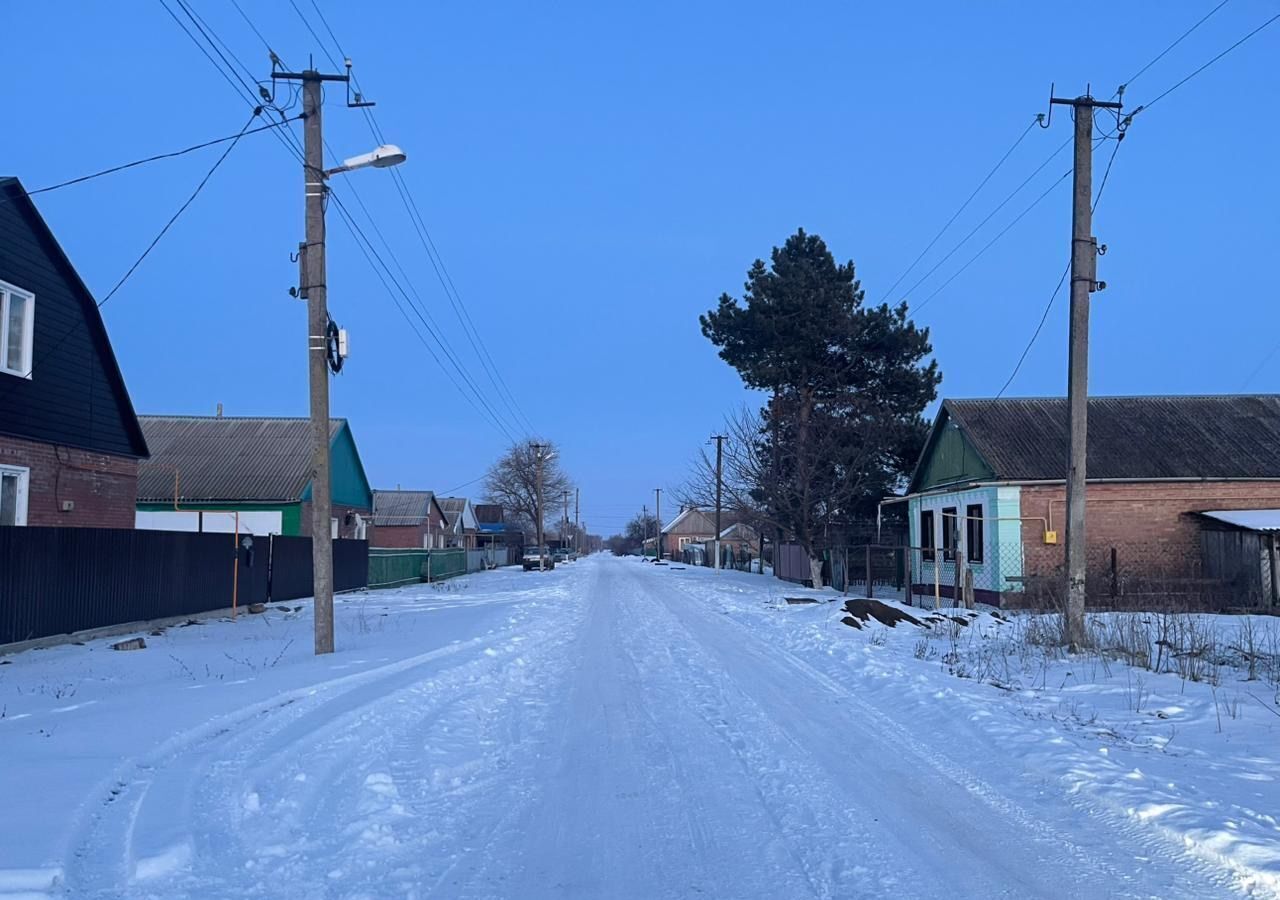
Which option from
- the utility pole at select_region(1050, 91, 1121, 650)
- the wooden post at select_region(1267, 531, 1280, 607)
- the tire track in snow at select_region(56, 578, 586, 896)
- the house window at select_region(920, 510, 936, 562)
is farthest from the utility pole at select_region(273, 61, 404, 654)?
the house window at select_region(920, 510, 936, 562)

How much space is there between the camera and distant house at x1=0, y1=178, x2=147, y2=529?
18406 millimetres

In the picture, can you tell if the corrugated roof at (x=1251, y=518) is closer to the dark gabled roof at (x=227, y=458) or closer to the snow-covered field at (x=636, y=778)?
the snow-covered field at (x=636, y=778)

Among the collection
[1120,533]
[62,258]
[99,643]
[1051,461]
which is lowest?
[99,643]

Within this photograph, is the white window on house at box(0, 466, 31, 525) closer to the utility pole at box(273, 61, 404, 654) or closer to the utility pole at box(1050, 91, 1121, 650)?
the utility pole at box(273, 61, 404, 654)

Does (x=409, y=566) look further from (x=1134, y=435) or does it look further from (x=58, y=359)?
(x=1134, y=435)

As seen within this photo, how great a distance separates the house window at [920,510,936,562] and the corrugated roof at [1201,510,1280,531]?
8277mm

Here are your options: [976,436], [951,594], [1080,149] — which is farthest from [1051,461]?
[1080,149]

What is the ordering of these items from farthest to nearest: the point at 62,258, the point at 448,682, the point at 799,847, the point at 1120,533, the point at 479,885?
the point at 1120,533 < the point at 62,258 < the point at 448,682 < the point at 799,847 < the point at 479,885

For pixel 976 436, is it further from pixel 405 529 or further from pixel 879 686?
pixel 405 529

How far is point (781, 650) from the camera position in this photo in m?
16.4

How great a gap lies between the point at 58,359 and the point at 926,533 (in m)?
25.0

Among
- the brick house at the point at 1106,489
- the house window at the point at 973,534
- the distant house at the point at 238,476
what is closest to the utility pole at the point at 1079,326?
the brick house at the point at 1106,489

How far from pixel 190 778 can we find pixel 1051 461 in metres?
24.1

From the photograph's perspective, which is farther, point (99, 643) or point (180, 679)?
point (99, 643)
